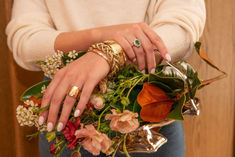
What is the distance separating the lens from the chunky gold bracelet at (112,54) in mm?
521

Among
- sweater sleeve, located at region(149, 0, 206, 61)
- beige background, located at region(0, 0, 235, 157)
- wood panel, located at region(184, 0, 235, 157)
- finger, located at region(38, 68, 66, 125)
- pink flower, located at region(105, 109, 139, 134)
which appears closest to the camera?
pink flower, located at region(105, 109, 139, 134)

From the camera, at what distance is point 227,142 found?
6.28 ft

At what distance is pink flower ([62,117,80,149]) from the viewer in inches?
16.3

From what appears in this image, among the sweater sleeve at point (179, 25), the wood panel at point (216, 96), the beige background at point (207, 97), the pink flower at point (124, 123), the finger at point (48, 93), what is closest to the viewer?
the pink flower at point (124, 123)

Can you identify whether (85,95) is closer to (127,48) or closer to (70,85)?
(70,85)

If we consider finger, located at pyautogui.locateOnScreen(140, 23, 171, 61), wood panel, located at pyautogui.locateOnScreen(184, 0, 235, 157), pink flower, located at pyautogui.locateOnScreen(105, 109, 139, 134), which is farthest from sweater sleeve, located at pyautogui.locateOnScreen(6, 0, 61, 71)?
wood panel, located at pyautogui.locateOnScreen(184, 0, 235, 157)

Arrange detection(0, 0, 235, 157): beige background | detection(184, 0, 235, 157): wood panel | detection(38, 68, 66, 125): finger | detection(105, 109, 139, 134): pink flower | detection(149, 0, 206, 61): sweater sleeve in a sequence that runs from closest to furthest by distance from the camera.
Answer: detection(105, 109, 139, 134): pink flower
detection(38, 68, 66, 125): finger
detection(149, 0, 206, 61): sweater sleeve
detection(0, 0, 235, 157): beige background
detection(184, 0, 235, 157): wood panel

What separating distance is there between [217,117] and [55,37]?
1532 mm

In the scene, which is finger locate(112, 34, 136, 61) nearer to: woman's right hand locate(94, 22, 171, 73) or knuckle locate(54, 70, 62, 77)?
woman's right hand locate(94, 22, 171, 73)

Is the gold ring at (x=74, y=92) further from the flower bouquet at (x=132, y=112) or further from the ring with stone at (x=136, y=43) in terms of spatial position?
the ring with stone at (x=136, y=43)

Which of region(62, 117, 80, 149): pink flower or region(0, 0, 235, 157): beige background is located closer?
region(62, 117, 80, 149): pink flower

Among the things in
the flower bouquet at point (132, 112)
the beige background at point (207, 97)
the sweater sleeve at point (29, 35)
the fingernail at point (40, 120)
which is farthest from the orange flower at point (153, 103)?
the beige background at point (207, 97)

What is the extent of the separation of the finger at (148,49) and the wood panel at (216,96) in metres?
1.11

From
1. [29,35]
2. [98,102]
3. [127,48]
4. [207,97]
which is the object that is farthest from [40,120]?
[207,97]
